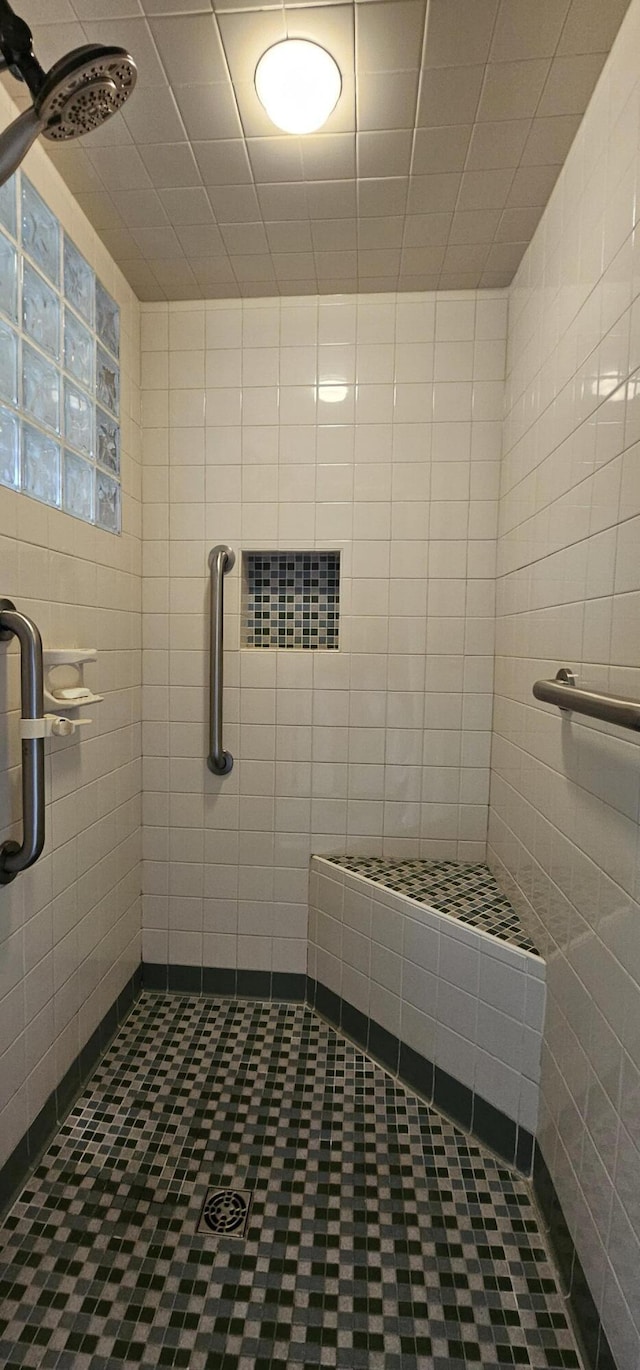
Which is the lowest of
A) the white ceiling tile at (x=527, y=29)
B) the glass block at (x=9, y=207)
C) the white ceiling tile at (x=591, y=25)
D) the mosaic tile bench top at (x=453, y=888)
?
the mosaic tile bench top at (x=453, y=888)

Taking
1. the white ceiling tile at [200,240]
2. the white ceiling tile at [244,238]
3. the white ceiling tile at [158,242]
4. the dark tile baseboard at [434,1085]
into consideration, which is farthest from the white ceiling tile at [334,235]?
the dark tile baseboard at [434,1085]

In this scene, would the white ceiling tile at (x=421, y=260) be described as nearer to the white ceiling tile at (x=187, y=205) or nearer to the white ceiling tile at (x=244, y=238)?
the white ceiling tile at (x=244, y=238)

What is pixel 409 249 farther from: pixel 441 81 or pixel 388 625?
pixel 388 625

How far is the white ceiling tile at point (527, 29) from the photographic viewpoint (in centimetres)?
100

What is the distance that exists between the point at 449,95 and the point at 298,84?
0.30 meters

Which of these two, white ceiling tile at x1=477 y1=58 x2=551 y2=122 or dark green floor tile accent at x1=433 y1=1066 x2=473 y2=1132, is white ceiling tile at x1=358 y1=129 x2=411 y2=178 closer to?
white ceiling tile at x1=477 y1=58 x2=551 y2=122

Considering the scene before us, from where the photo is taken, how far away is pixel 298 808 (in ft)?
6.50

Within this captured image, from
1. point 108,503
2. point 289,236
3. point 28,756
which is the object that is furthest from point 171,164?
point 28,756

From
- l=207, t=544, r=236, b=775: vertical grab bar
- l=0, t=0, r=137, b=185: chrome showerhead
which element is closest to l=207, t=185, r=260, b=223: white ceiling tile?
l=0, t=0, r=137, b=185: chrome showerhead

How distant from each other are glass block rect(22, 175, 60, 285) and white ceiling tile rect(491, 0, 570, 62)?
0.97 meters

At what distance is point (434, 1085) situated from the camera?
1547 millimetres

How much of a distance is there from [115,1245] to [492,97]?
2414mm

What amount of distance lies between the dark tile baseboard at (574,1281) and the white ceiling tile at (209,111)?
7.57 feet

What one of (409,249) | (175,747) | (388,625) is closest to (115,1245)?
(175,747)
